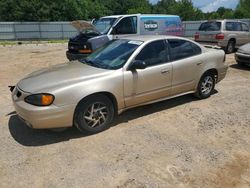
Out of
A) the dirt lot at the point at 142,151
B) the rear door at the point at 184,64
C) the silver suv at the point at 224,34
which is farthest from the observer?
the silver suv at the point at 224,34

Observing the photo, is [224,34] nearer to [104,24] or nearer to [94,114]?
[104,24]

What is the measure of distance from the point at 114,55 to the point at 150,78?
2.64 ft

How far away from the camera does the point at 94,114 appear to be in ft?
14.8

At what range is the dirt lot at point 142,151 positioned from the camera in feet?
11.2

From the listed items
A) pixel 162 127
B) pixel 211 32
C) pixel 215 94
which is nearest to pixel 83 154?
pixel 162 127

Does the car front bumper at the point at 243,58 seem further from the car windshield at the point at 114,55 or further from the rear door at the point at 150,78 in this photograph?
the car windshield at the point at 114,55

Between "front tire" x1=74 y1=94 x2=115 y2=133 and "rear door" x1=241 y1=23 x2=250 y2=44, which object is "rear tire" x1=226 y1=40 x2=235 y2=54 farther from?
"front tire" x1=74 y1=94 x2=115 y2=133

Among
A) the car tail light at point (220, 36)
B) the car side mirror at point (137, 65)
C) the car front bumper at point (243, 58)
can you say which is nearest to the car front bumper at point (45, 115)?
the car side mirror at point (137, 65)

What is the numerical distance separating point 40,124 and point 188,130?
2454mm

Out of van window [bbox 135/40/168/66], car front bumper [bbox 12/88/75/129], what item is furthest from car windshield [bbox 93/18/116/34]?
car front bumper [bbox 12/88/75/129]

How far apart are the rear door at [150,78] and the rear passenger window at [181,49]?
0.18 meters

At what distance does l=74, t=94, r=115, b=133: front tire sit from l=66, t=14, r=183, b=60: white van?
513cm

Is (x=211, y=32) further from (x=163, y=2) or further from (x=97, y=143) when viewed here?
(x=163, y=2)

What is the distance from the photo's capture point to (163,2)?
323ft
